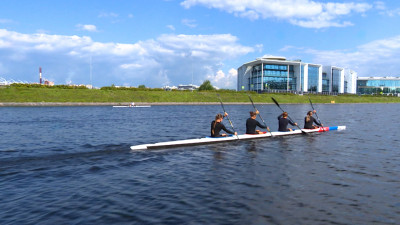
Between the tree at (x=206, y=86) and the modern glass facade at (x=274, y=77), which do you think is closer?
the modern glass facade at (x=274, y=77)

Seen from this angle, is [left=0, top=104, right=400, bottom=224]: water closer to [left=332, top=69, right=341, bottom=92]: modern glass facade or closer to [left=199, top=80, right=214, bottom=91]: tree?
[left=199, top=80, right=214, bottom=91]: tree

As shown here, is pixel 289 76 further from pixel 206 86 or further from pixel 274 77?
pixel 206 86

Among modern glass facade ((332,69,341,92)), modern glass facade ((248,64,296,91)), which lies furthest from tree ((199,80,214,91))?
modern glass facade ((332,69,341,92))

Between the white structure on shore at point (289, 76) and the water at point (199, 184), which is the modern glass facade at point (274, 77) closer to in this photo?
the white structure on shore at point (289, 76)

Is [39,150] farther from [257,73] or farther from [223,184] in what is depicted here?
[257,73]

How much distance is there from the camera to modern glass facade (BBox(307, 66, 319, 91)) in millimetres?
145250

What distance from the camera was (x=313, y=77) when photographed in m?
146

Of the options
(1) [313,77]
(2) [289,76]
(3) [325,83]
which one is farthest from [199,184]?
(3) [325,83]

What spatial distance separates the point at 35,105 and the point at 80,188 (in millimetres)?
66434

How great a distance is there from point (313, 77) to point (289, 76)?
43.9 ft

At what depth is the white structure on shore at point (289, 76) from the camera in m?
138

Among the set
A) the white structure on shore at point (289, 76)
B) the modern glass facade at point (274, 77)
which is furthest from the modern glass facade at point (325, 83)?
the modern glass facade at point (274, 77)

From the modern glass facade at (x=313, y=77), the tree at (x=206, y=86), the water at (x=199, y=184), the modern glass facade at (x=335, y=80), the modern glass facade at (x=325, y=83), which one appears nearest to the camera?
the water at (x=199, y=184)

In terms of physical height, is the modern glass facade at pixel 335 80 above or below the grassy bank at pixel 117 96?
above
